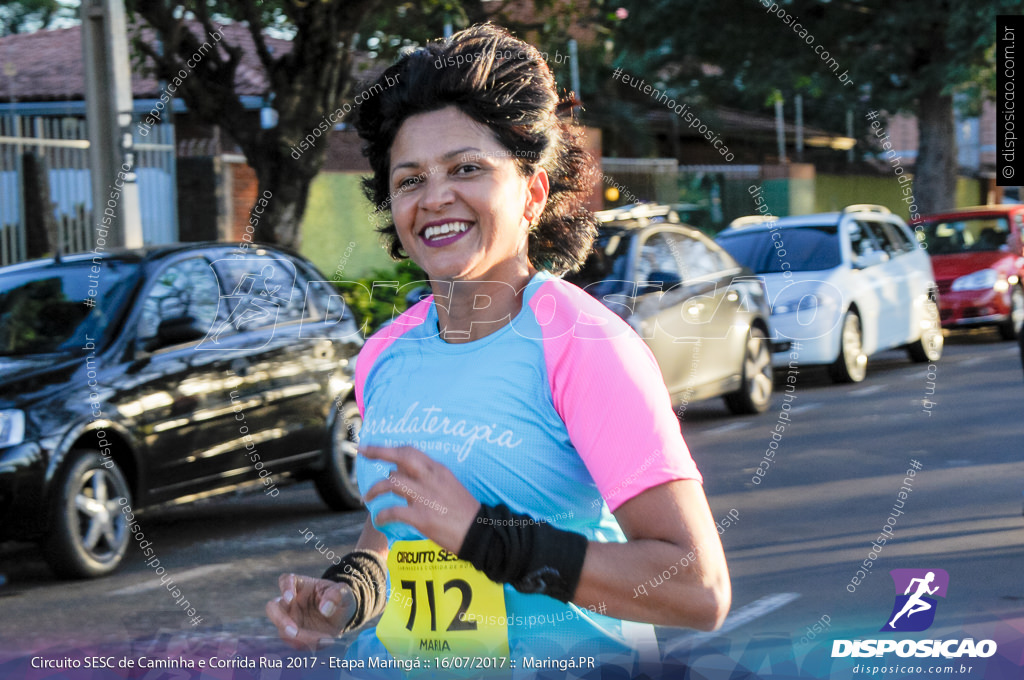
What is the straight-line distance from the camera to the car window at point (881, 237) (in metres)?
13.5

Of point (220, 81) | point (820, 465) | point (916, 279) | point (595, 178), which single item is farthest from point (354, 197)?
point (595, 178)

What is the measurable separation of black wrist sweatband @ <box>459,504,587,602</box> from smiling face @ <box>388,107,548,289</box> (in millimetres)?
493

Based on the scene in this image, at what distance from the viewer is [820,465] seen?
8.55 m

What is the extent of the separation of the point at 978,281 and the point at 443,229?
1573 cm

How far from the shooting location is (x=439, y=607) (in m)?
1.98

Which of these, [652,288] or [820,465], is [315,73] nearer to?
[652,288]

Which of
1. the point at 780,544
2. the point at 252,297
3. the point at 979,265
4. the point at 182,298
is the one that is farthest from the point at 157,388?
the point at 979,265

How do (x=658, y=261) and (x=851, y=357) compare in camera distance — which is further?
(x=851, y=357)

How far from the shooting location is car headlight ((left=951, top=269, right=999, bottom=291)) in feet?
54.5

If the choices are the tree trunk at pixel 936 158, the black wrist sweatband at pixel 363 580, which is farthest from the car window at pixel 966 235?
the black wrist sweatband at pixel 363 580

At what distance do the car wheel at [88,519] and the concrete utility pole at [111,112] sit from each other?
4845mm

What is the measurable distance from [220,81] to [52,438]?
6560 millimetres

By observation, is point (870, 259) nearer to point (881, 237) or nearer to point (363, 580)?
point (881, 237)

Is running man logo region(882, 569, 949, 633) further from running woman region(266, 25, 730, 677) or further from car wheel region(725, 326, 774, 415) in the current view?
car wheel region(725, 326, 774, 415)
